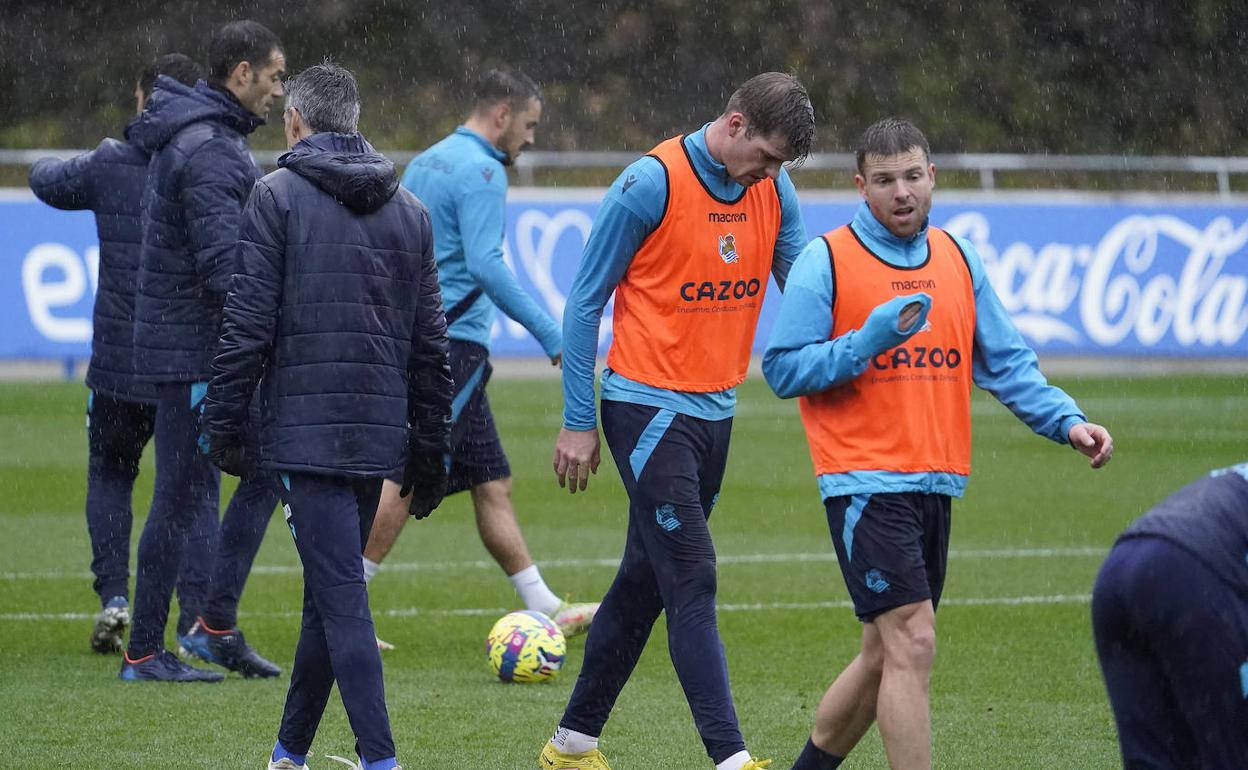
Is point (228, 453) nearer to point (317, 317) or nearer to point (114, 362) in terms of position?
point (317, 317)

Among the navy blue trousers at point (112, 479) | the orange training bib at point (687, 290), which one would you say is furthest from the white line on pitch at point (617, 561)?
the orange training bib at point (687, 290)

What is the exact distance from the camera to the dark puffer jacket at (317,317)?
5062 mm

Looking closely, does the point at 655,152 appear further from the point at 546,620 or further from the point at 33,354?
the point at 33,354

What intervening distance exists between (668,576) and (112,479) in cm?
318

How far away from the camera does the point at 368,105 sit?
32.2 metres

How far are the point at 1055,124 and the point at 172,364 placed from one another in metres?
30.9

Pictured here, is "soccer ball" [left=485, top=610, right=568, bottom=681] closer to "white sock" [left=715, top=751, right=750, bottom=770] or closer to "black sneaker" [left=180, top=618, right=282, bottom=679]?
"black sneaker" [left=180, top=618, right=282, bottom=679]

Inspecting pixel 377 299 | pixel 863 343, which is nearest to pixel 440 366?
pixel 377 299

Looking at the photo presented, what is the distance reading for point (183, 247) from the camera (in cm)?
667

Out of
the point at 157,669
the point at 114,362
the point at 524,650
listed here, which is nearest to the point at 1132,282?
the point at 524,650

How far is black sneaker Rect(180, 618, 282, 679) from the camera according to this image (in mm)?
6969

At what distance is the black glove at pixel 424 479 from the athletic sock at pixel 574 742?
2.48 ft

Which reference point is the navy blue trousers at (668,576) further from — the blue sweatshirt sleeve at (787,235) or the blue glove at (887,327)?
the blue glove at (887,327)

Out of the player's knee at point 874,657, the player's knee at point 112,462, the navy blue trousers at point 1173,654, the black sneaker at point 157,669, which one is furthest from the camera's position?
the player's knee at point 112,462
